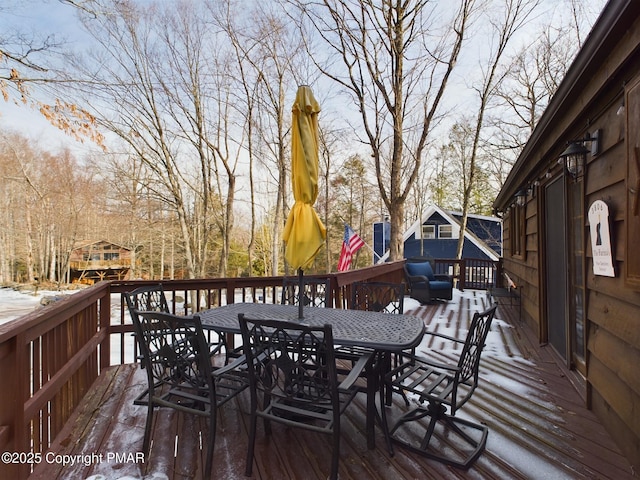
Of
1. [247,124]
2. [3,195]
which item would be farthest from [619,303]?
[3,195]

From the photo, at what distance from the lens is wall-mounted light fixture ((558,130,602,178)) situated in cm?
257

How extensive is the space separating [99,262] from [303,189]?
27.8 m

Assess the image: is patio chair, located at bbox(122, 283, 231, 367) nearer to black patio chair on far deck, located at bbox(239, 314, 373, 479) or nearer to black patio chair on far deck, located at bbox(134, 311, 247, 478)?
black patio chair on far deck, located at bbox(134, 311, 247, 478)

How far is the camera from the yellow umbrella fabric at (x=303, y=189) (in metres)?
2.66

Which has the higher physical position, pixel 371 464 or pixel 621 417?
pixel 621 417

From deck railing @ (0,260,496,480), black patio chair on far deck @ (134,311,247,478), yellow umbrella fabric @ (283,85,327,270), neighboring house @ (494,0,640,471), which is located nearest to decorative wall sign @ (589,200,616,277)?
neighboring house @ (494,0,640,471)

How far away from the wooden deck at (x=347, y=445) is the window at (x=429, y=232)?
1414 centimetres

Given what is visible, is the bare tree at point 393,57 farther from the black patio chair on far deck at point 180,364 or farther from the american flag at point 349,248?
the black patio chair on far deck at point 180,364

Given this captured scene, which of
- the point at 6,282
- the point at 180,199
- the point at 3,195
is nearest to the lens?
the point at 180,199

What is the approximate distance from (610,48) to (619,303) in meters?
1.47

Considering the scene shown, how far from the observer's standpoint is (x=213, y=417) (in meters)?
2.02

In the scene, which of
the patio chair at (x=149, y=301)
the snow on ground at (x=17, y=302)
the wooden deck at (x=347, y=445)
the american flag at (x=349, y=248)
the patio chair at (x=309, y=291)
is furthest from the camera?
the snow on ground at (x=17, y=302)

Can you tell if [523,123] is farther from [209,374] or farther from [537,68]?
[209,374]

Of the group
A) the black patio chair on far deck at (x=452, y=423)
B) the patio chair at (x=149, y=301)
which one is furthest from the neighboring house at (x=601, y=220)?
the patio chair at (x=149, y=301)
